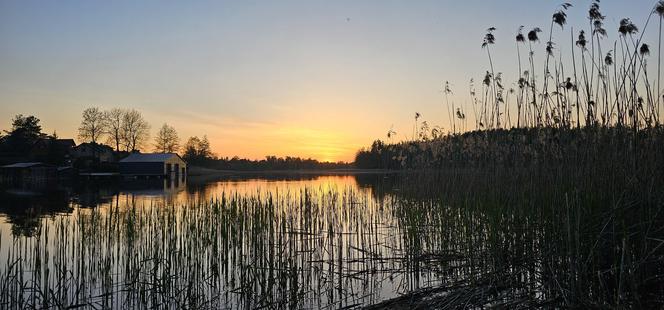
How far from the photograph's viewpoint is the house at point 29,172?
58.2 metres

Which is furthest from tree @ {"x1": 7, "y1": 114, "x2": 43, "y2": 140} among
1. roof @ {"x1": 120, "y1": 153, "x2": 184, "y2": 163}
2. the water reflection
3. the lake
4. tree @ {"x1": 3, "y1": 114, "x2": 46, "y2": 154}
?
the lake

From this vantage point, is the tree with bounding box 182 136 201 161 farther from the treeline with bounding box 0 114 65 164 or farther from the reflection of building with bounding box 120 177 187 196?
the reflection of building with bounding box 120 177 187 196

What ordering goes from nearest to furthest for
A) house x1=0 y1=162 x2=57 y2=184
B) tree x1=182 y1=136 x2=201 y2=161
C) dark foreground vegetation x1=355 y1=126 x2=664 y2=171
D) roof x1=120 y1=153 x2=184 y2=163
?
dark foreground vegetation x1=355 y1=126 x2=664 y2=171, house x1=0 y1=162 x2=57 y2=184, roof x1=120 y1=153 x2=184 y2=163, tree x1=182 y1=136 x2=201 y2=161

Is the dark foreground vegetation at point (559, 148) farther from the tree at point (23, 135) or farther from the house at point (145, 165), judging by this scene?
the tree at point (23, 135)

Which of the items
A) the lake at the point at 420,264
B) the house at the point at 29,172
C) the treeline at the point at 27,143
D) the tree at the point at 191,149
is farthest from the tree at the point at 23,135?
the lake at the point at 420,264

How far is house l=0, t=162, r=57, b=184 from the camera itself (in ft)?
191

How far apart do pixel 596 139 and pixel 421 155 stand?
7223 millimetres

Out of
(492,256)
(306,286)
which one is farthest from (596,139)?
Result: (306,286)

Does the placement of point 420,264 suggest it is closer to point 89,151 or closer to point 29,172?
point 29,172

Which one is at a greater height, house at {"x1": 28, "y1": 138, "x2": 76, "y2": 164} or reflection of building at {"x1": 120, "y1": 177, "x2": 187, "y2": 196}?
house at {"x1": 28, "y1": 138, "x2": 76, "y2": 164}

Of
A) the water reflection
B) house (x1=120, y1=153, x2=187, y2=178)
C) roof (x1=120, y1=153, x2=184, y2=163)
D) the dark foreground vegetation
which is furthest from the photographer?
roof (x1=120, y1=153, x2=184, y2=163)

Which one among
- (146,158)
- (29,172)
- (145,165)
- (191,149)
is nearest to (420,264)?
(145,165)

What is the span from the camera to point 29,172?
59312 millimetres

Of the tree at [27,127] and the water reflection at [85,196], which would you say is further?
the tree at [27,127]
